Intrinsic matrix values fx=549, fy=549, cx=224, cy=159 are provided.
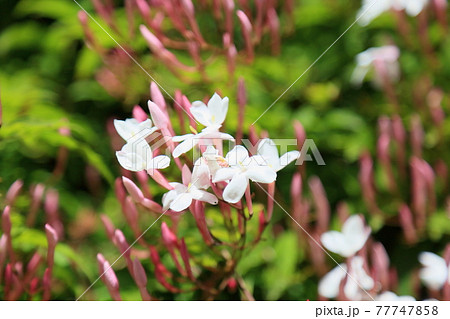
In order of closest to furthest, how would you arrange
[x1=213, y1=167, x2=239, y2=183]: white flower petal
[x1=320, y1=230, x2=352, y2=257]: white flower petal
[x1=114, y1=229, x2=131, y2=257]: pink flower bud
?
[x1=213, y1=167, x2=239, y2=183]: white flower petal, [x1=114, y1=229, x2=131, y2=257]: pink flower bud, [x1=320, y1=230, x2=352, y2=257]: white flower petal

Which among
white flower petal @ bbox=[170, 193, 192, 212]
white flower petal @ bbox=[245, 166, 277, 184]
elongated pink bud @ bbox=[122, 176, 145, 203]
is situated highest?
white flower petal @ bbox=[245, 166, 277, 184]

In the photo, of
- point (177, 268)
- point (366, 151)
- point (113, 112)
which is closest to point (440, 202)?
point (366, 151)

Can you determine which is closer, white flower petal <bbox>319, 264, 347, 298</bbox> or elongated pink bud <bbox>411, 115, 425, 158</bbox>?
white flower petal <bbox>319, 264, 347, 298</bbox>

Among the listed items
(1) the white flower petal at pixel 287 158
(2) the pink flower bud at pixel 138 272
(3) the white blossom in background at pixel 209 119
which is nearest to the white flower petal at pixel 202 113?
(3) the white blossom in background at pixel 209 119

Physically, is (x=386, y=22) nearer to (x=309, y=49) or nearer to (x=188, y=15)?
(x=309, y=49)

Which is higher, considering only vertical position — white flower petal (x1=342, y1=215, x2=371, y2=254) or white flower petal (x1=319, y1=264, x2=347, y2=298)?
white flower petal (x1=342, y1=215, x2=371, y2=254)

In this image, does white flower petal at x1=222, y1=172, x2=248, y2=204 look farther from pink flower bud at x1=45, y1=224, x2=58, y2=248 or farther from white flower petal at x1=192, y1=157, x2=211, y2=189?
pink flower bud at x1=45, y1=224, x2=58, y2=248

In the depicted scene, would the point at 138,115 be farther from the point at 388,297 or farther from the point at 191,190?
the point at 388,297

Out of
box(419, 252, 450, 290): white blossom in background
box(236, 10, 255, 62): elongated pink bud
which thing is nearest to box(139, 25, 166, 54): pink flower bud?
box(236, 10, 255, 62): elongated pink bud

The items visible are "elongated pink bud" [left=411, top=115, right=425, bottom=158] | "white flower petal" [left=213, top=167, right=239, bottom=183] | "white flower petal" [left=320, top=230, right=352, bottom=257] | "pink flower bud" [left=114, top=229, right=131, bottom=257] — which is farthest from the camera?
"elongated pink bud" [left=411, top=115, right=425, bottom=158]
